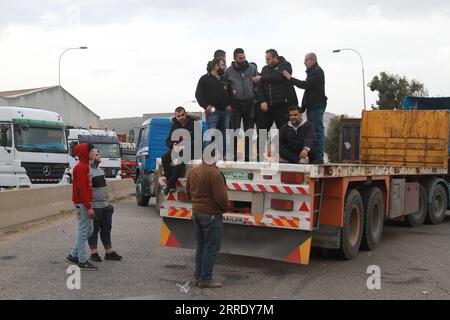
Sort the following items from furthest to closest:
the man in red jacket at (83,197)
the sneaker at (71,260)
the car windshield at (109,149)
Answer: the car windshield at (109,149) < the sneaker at (71,260) < the man in red jacket at (83,197)

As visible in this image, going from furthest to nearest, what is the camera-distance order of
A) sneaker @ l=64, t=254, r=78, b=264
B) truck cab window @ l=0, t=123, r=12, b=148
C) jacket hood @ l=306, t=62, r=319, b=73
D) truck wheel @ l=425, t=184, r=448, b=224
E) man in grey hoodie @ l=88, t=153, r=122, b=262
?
truck cab window @ l=0, t=123, r=12, b=148 < truck wheel @ l=425, t=184, r=448, b=224 < jacket hood @ l=306, t=62, r=319, b=73 < man in grey hoodie @ l=88, t=153, r=122, b=262 < sneaker @ l=64, t=254, r=78, b=264

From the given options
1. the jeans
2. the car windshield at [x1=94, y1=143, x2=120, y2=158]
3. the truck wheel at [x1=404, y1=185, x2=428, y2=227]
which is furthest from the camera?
the car windshield at [x1=94, y1=143, x2=120, y2=158]

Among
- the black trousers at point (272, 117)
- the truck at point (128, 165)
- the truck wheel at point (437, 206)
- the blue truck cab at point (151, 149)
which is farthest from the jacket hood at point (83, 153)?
the truck at point (128, 165)

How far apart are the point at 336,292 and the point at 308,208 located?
3.64 ft

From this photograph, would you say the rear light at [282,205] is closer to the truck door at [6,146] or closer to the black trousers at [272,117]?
the black trousers at [272,117]

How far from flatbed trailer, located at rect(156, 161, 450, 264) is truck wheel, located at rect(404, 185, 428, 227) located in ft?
13.7

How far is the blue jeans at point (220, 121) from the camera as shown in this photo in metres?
8.66

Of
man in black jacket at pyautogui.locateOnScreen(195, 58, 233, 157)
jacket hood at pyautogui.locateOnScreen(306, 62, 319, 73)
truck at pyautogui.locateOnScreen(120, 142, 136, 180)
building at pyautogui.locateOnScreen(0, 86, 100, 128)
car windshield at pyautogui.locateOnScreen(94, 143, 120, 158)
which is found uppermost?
building at pyautogui.locateOnScreen(0, 86, 100, 128)

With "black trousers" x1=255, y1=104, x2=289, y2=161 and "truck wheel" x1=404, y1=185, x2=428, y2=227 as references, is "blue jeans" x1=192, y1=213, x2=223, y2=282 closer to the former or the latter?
"black trousers" x1=255, y1=104, x2=289, y2=161

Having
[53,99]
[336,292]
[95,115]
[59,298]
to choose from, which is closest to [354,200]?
[336,292]

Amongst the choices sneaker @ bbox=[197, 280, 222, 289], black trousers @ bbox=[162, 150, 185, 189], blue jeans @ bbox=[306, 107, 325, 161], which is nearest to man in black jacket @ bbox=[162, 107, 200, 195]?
black trousers @ bbox=[162, 150, 185, 189]

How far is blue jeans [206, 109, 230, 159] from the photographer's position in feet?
28.4

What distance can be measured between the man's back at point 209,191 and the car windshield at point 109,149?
62.8 feet

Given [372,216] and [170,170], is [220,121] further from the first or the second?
[372,216]
